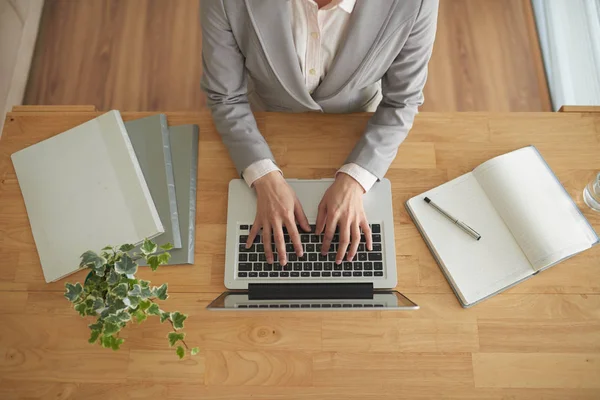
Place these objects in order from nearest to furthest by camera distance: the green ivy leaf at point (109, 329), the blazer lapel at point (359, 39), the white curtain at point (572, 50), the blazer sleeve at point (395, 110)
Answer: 1. the green ivy leaf at point (109, 329)
2. the blazer lapel at point (359, 39)
3. the blazer sleeve at point (395, 110)
4. the white curtain at point (572, 50)

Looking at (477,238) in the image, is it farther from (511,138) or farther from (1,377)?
(1,377)

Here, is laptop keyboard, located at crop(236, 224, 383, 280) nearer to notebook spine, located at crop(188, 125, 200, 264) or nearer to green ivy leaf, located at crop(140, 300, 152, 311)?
notebook spine, located at crop(188, 125, 200, 264)

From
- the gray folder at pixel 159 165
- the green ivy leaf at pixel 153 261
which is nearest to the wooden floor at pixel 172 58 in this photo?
the gray folder at pixel 159 165

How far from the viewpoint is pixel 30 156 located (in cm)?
104

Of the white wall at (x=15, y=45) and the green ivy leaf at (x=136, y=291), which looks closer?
the green ivy leaf at (x=136, y=291)

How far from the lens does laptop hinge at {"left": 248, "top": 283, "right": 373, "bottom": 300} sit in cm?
91

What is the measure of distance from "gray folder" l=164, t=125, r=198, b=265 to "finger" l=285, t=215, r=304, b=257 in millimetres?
213

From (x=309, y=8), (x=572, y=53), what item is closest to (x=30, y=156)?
Answer: (x=309, y=8)

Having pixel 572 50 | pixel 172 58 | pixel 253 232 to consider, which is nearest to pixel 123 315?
pixel 253 232

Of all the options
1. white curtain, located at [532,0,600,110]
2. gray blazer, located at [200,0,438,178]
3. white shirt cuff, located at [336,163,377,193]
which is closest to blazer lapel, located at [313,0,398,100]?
Answer: gray blazer, located at [200,0,438,178]

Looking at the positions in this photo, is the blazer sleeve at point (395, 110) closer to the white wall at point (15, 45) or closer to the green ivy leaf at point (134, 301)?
the green ivy leaf at point (134, 301)

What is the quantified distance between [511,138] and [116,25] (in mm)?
1728

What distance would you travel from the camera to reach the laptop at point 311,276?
0.91 meters

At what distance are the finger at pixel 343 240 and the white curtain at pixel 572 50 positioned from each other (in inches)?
48.8
